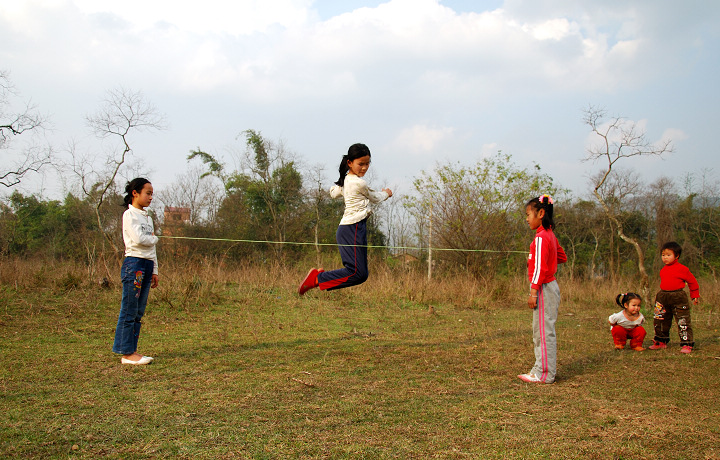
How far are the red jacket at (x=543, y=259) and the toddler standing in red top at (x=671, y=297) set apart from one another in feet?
9.33

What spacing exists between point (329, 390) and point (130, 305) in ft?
6.96

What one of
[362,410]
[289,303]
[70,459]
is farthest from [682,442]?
[289,303]

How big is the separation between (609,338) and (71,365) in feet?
21.5

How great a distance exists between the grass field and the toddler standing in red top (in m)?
0.42

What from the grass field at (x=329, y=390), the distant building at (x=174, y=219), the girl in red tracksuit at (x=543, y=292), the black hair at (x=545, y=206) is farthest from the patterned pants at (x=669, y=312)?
the distant building at (x=174, y=219)

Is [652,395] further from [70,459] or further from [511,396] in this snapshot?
[70,459]

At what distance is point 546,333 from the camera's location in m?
4.27

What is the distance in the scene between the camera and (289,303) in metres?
9.03

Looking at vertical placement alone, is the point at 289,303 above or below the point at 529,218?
below

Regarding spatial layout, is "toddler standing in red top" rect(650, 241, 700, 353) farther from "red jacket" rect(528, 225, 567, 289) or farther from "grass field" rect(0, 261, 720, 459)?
"red jacket" rect(528, 225, 567, 289)

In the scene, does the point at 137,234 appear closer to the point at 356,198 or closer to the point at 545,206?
the point at 356,198

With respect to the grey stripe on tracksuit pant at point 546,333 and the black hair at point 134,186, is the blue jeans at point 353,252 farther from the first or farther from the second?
the black hair at point 134,186

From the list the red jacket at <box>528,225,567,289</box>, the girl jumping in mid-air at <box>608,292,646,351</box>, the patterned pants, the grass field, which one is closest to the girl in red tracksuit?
the red jacket at <box>528,225,567,289</box>

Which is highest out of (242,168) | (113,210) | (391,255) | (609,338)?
(242,168)
